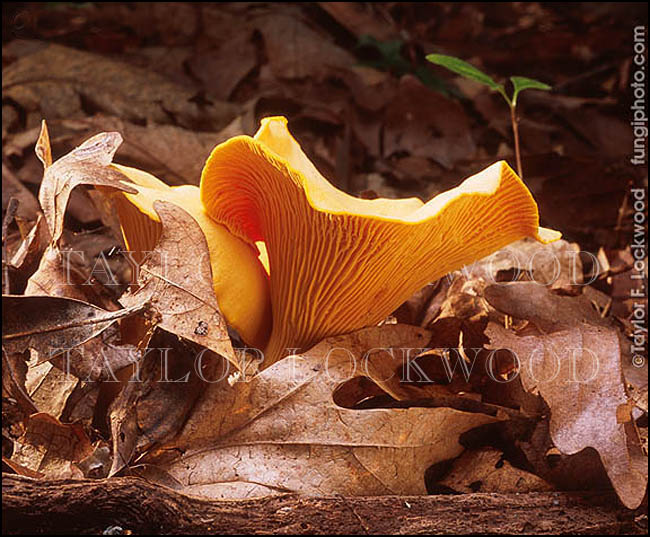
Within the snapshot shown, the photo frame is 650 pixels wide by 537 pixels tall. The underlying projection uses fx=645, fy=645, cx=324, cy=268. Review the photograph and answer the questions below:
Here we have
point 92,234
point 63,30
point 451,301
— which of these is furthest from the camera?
point 63,30

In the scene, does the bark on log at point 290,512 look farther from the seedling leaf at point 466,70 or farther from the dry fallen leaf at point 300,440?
the seedling leaf at point 466,70

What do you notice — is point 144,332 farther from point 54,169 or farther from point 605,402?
point 605,402

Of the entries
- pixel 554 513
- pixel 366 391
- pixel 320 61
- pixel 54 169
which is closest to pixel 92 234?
pixel 54 169

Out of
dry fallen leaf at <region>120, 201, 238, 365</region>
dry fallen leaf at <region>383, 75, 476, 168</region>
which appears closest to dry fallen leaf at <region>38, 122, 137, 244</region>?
dry fallen leaf at <region>120, 201, 238, 365</region>

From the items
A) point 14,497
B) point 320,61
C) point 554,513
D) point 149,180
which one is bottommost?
point 554,513

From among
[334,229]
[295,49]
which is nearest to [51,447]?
[334,229]

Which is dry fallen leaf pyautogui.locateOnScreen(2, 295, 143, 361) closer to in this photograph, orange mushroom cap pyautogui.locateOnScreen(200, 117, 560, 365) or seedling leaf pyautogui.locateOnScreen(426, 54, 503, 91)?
orange mushroom cap pyautogui.locateOnScreen(200, 117, 560, 365)

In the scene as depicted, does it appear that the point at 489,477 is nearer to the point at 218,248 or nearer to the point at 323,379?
the point at 323,379
